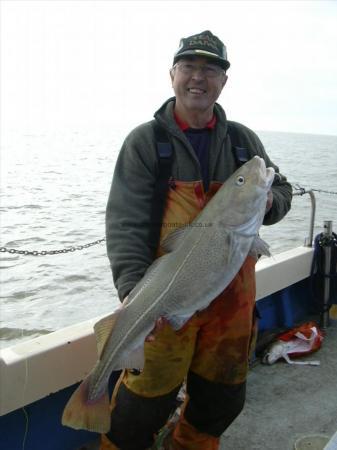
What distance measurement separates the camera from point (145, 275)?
2.58 metres

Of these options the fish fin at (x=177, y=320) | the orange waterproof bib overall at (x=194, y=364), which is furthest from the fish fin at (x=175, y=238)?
the fish fin at (x=177, y=320)

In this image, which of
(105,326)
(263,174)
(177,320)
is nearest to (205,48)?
(263,174)

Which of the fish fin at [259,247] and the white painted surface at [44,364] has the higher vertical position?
the fish fin at [259,247]

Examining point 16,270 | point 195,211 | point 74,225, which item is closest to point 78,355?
point 195,211

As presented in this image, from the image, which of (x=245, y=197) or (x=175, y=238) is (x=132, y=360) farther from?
(x=245, y=197)

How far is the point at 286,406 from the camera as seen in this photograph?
396cm

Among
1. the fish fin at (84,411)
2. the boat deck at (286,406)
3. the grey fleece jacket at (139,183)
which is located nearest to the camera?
the fish fin at (84,411)

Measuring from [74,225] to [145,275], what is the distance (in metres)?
13.1

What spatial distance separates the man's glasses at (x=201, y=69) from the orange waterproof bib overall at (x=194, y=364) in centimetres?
62

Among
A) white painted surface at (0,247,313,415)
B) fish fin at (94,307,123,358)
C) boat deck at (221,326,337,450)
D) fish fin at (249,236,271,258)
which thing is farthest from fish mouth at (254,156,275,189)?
boat deck at (221,326,337,450)

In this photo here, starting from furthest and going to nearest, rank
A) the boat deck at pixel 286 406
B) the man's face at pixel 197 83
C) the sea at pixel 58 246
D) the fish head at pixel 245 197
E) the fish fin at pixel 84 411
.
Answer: the sea at pixel 58 246, the boat deck at pixel 286 406, the man's face at pixel 197 83, the fish head at pixel 245 197, the fish fin at pixel 84 411

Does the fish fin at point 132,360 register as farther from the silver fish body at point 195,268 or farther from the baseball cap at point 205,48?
the baseball cap at point 205,48

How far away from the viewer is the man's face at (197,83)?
9.26 feet

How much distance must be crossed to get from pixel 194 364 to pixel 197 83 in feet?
5.19
